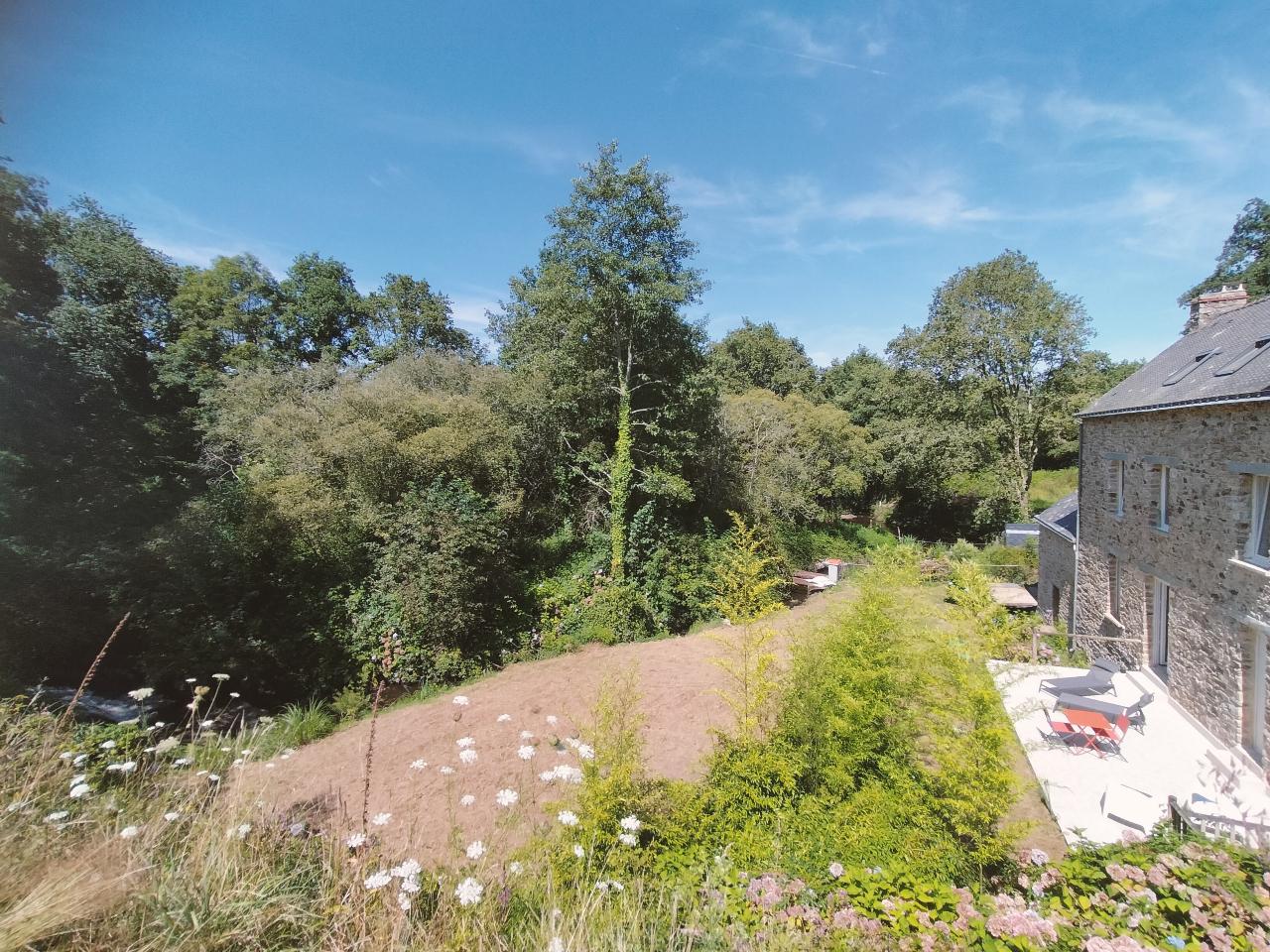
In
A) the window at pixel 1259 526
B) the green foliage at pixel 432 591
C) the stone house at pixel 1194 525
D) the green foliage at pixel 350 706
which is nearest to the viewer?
the window at pixel 1259 526

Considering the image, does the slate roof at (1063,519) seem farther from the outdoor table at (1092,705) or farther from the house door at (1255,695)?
the outdoor table at (1092,705)

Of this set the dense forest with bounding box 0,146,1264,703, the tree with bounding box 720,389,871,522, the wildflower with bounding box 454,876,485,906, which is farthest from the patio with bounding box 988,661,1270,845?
the tree with bounding box 720,389,871,522

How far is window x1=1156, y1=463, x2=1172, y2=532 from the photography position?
7938 mm

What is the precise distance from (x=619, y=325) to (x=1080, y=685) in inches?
423

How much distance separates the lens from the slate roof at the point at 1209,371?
6336 mm

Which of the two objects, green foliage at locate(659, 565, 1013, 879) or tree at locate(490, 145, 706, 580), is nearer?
green foliage at locate(659, 565, 1013, 879)

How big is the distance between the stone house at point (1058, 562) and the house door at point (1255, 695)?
6156 millimetres

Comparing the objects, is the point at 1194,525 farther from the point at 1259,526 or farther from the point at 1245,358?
the point at 1245,358

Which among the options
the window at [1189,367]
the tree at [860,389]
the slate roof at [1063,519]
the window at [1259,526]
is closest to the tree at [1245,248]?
the tree at [860,389]

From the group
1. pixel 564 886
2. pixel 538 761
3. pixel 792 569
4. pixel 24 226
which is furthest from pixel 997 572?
pixel 24 226

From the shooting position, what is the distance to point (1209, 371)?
769 centimetres

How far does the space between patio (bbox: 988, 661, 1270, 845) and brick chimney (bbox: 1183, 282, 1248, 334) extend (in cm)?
874

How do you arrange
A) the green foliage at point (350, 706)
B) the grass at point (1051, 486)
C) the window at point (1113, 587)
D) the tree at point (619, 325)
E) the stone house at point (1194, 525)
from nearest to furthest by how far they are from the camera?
the stone house at point (1194, 525) → the green foliage at point (350, 706) → the window at point (1113, 587) → the tree at point (619, 325) → the grass at point (1051, 486)

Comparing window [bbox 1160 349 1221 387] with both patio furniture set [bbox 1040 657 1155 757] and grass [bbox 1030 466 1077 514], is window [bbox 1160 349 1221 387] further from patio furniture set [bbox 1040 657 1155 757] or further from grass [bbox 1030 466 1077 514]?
grass [bbox 1030 466 1077 514]
